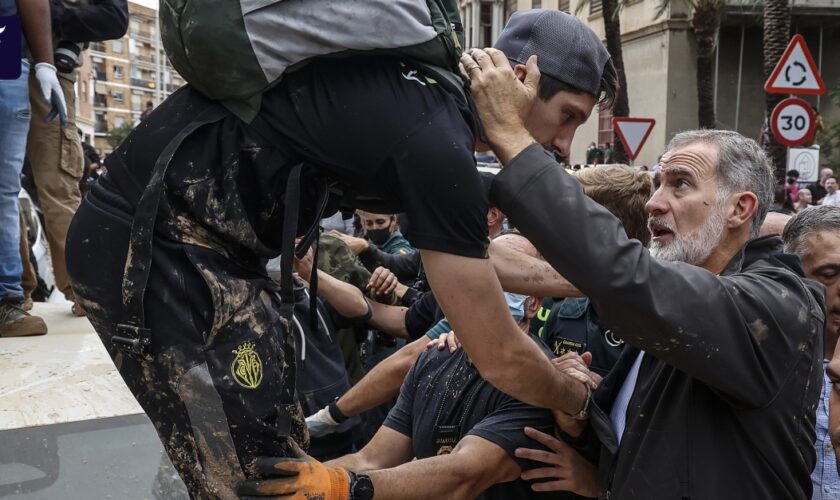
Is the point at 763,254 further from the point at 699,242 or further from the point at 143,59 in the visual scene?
the point at 143,59

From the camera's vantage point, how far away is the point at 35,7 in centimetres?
411

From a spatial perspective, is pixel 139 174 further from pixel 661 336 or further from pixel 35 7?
pixel 35 7

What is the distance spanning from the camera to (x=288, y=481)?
72.7 inches

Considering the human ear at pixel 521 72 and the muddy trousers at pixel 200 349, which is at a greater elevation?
the human ear at pixel 521 72

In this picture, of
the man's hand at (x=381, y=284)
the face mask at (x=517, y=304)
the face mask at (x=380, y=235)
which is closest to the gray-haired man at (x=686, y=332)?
the face mask at (x=517, y=304)

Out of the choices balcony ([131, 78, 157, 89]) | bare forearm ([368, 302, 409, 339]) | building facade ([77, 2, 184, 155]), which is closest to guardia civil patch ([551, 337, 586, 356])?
bare forearm ([368, 302, 409, 339])

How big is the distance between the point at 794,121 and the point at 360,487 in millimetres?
10495

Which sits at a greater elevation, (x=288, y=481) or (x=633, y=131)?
(x=288, y=481)

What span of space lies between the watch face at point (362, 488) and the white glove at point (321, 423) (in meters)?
1.49

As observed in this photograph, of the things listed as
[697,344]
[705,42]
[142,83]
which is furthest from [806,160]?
[142,83]

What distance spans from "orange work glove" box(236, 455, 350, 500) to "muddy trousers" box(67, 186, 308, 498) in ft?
0.09

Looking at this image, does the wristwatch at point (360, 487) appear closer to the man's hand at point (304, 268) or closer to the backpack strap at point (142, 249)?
the backpack strap at point (142, 249)

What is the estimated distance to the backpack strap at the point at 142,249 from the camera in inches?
69.5

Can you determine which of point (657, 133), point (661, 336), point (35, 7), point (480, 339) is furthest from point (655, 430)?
point (657, 133)
